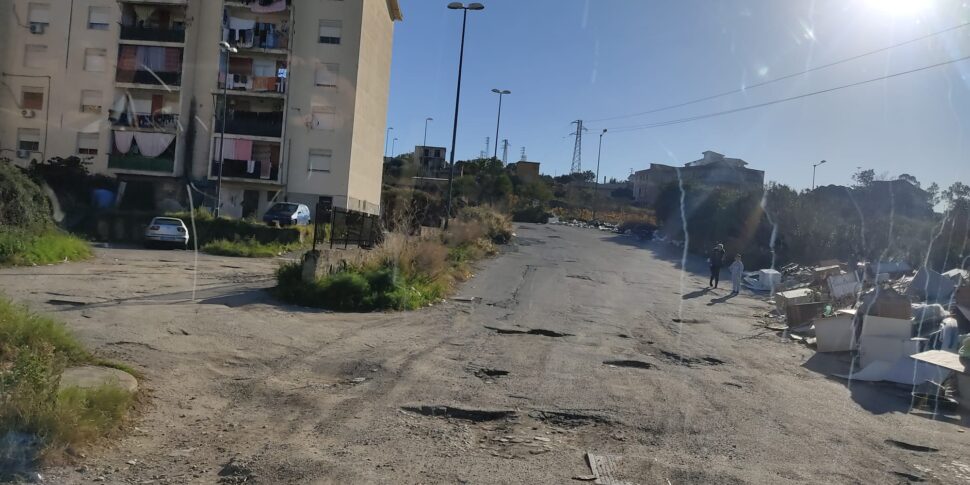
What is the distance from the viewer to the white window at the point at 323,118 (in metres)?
39.3

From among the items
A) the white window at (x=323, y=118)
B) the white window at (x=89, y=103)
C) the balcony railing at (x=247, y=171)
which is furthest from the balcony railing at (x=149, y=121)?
the white window at (x=323, y=118)

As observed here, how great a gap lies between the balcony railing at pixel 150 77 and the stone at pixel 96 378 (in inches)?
1471

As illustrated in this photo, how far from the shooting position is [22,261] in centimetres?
1522

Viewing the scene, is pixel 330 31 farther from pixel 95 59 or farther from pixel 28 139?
pixel 28 139

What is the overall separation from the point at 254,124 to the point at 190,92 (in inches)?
165

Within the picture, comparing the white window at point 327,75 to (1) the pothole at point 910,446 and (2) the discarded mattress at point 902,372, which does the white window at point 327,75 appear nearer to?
(2) the discarded mattress at point 902,372

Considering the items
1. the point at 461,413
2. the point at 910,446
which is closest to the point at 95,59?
the point at 461,413

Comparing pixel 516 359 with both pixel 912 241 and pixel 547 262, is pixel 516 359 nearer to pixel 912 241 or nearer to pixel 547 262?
pixel 547 262

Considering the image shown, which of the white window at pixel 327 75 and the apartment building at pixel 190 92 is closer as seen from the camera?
the apartment building at pixel 190 92

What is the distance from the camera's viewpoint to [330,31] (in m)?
39.6

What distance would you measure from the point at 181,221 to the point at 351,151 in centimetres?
1441

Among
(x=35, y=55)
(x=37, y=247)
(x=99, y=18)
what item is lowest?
(x=37, y=247)

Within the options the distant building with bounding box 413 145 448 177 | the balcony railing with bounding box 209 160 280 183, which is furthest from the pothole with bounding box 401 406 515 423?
the distant building with bounding box 413 145 448 177

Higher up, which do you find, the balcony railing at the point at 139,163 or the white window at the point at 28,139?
the white window at the point at 28,139
